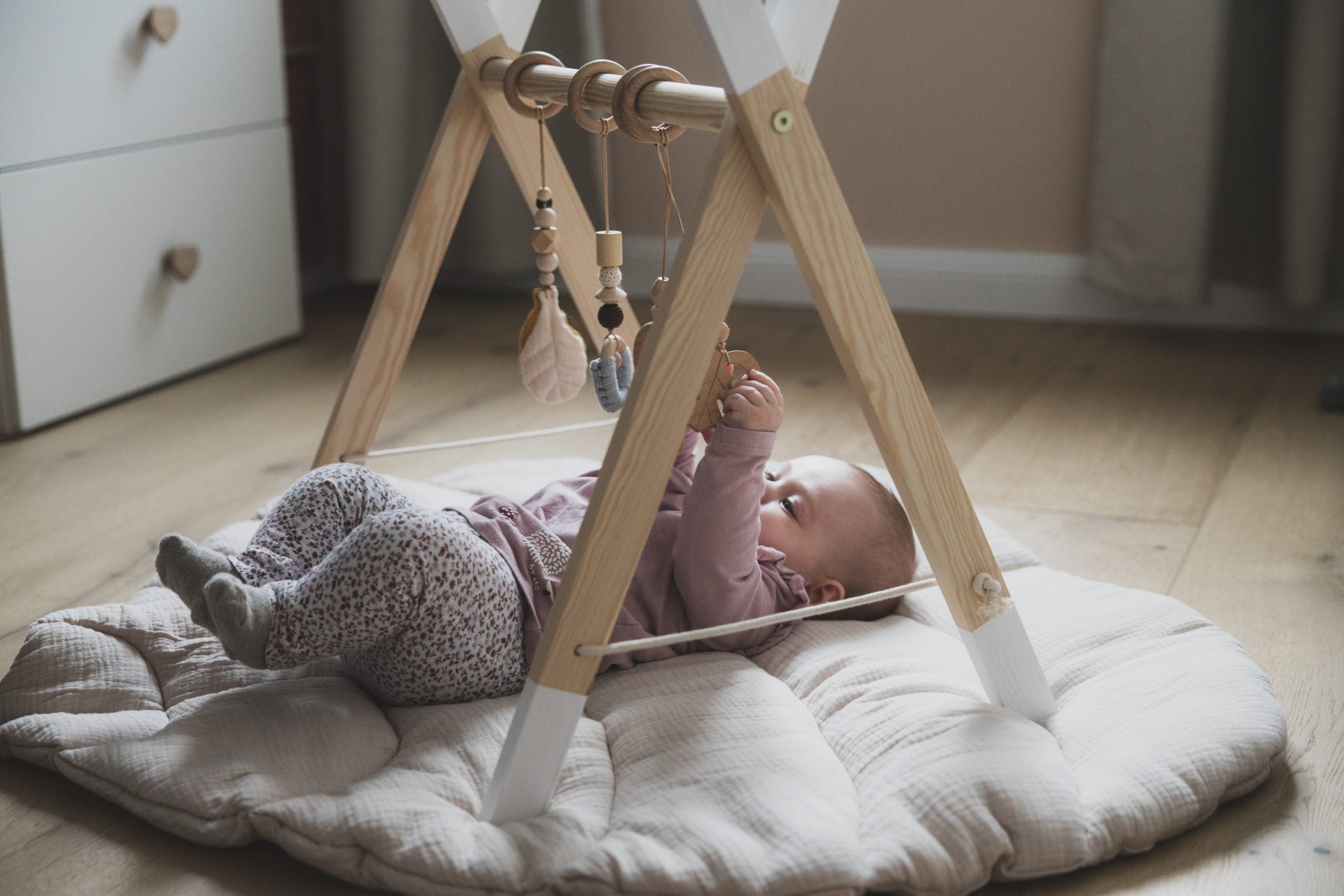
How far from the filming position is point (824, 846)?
2.94 feet

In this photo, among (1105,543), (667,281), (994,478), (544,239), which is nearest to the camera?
(667,281)

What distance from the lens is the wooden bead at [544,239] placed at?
127cm

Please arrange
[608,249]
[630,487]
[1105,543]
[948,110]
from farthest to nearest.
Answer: [948,110] < [1105,543] < [608,249] < [630,487]

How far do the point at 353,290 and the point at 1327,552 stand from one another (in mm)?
2090

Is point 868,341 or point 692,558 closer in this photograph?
point 868,341

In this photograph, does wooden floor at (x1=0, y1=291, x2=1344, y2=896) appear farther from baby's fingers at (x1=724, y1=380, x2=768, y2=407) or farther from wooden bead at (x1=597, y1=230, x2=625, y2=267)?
wooden bead at (x1=597, y1=230, x2=625, y2=267)

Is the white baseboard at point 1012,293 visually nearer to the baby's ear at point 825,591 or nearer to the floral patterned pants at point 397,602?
the baby's ear at point 825,591

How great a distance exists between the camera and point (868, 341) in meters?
0.99

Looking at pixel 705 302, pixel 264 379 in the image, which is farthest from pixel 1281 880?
pixel 264 379

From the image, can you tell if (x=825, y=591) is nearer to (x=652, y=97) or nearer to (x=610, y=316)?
(x=610, y=316)

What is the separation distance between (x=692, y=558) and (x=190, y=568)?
16.2 inches

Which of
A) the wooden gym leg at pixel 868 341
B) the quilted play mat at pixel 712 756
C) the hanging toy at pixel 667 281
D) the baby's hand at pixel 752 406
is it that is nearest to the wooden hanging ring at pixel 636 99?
the hanging toy at pixel 667 281

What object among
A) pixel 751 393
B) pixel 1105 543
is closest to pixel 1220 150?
pixel 1105 543

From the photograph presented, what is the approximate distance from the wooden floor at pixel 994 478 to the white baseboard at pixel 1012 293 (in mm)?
58
